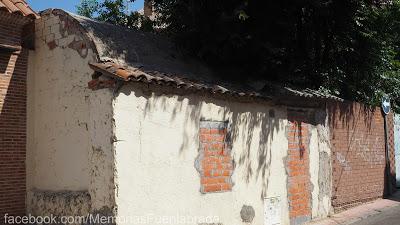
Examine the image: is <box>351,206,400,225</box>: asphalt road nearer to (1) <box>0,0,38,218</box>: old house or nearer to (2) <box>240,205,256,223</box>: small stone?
(2) <box>240,205,256,223</box>: small stone

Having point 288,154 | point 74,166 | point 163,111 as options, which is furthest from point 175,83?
point 288,154

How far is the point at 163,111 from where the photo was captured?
23.7 feet

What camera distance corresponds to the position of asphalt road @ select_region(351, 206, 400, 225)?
1028cm

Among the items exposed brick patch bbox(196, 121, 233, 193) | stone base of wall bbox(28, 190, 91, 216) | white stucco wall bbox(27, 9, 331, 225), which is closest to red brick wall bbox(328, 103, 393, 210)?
white stucco wall bbox(27, 9, 331, 225)

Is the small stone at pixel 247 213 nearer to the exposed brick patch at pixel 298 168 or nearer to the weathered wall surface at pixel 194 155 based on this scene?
the weathered wall surface at pixel 194 155

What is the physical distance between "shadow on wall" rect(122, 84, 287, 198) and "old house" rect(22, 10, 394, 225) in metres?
0.02

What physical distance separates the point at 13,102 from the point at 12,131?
490 millimetres

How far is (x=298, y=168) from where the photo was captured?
10180mm

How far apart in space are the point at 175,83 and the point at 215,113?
1.26 m

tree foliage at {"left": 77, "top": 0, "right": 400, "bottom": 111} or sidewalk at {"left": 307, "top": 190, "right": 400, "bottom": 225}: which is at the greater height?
tree foliage at {"left": 77, "top": 0, "right": 400, "bottom": 111}

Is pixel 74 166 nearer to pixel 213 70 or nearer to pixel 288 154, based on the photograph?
pixel 213 70

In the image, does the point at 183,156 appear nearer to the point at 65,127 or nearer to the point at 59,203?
the point at 65,127

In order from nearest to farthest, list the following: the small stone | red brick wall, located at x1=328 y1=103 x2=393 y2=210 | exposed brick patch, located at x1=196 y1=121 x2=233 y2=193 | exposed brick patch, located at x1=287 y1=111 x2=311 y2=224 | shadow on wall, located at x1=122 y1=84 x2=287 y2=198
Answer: shadow on wall, located at x1=122 y1=84 x2=287 y2=198, exposed brick patch, located at x1=196 y1=121 x2=233 y2=193, the small stone, exposed brick patch, located at x1=287 y1=111 x2=311 y2=224, red brick wall, located at x1=328 y1=103 x2=393 y2=210

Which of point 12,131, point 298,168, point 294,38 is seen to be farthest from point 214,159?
point 294,38
